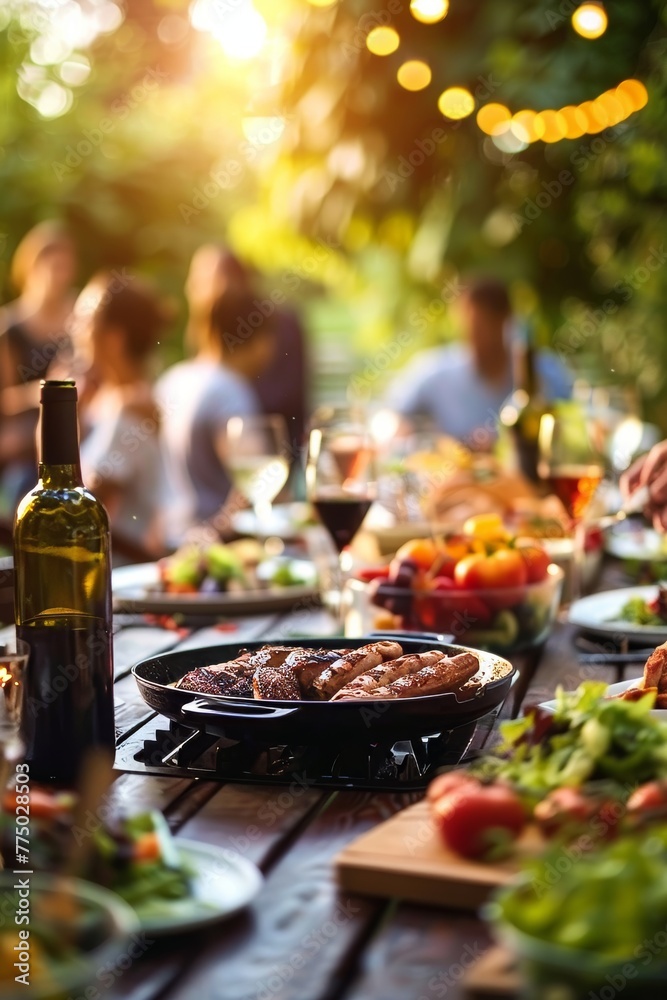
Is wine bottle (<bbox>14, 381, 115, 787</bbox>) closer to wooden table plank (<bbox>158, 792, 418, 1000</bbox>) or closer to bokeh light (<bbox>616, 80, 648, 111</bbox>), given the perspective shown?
wooden table plank (<bbox>158, 792, 418, 1000</bbox>)

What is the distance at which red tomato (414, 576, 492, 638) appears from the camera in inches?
79.5

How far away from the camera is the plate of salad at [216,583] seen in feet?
8.09

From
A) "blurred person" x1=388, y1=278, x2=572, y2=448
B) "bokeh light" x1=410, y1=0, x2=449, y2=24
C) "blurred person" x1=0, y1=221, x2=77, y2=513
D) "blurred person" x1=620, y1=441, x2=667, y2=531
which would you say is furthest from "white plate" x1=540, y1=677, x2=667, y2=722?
"blurred person" x1=0, y1=221, x2=77, y2=513

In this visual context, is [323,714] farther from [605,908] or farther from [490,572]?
[490,572]

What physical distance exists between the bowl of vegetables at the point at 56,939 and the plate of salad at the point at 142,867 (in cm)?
11

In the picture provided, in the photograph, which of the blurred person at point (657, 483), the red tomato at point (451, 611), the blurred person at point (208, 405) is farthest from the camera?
the blurred person at point (208, 405)

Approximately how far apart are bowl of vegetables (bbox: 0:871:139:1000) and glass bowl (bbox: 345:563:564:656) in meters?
1.19

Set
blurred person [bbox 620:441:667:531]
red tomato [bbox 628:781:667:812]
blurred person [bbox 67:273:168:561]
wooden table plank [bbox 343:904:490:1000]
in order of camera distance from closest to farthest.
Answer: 1. wooden table plank [bbox 343:904:490:1000]
2. red tomato [bbox 628:781:667:812]
3. blurred person [bbox 620:441:667:531]
4. blurred person [bbox 67:273:168:561]

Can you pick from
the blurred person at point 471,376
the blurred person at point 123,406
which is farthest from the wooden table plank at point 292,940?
the blurred person at point 471,376

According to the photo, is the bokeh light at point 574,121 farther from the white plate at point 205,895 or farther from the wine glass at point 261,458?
the white plate at point 205,895

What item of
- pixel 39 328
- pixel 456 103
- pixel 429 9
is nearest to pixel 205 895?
pixel 429 9

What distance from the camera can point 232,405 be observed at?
5000mm

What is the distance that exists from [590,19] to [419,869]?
3.38 metres

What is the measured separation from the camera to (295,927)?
1.03m
